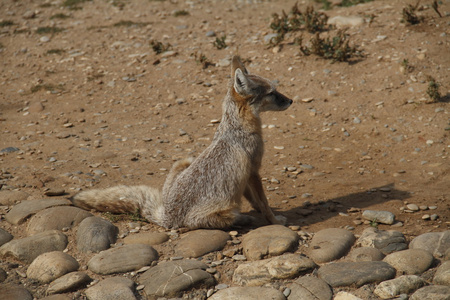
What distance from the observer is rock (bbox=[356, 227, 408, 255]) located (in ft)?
19.7

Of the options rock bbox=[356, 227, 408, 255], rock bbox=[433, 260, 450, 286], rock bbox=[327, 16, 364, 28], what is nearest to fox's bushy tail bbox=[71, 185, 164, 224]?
rock bbox=[356, 227, 408, 255]

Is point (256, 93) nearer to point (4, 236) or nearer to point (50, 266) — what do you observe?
point (50, 266)

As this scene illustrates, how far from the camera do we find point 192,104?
11.8 metres

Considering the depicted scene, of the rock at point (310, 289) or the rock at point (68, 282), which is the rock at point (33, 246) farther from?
the rock at point (310, 289)

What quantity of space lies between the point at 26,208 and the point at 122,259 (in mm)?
2237

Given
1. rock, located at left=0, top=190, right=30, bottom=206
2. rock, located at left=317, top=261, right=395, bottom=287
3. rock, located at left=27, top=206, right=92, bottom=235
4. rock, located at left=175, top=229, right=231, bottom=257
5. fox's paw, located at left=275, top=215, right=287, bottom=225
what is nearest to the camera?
rock, located at left=317, top=261, right=395, bottom=287

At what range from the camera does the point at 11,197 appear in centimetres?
773

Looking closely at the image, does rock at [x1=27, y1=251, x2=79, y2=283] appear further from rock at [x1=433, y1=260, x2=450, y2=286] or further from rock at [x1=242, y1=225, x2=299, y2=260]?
rock at [x1=433, y1=260, x2=450, y2=286]

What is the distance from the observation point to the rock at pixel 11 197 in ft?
25.1

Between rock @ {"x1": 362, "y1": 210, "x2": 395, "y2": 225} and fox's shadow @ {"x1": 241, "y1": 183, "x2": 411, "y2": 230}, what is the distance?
326 millimetres

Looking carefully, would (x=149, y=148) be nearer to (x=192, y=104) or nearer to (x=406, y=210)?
(x=192, y=104)

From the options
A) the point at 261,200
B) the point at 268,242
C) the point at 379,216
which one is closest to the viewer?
the point at 268,242

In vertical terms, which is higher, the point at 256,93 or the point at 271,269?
the point at 256,93

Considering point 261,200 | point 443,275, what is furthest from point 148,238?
point 443,275
